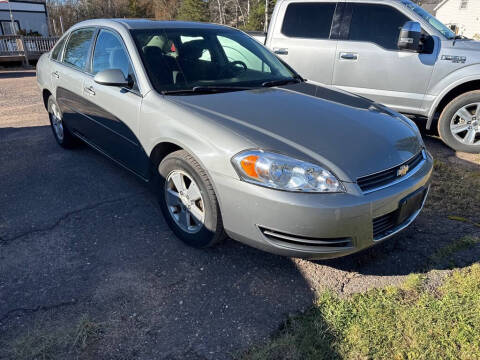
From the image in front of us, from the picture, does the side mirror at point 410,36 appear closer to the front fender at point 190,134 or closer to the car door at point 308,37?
the car door at point 308,37

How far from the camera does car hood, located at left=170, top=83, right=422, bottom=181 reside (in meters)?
2.24

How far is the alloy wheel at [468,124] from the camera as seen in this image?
4.86 metres

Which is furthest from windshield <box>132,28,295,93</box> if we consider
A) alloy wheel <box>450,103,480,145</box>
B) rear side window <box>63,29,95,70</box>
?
alloy wheel <box>450,103,480,145</box>

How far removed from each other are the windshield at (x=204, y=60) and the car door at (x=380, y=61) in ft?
6.22

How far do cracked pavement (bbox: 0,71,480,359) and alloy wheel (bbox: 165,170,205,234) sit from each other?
219 mm

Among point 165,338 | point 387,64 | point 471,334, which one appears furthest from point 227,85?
point 387,64

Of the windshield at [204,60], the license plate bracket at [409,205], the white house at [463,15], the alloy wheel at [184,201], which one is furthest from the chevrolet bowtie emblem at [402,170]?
the white house at [463,15]

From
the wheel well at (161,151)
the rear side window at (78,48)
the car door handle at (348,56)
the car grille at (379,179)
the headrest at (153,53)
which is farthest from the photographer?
the car door handle at (348,56)

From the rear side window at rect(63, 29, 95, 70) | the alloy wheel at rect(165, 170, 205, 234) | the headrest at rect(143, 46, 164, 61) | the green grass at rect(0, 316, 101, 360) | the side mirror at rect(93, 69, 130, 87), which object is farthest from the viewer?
the rear side window at rect(63, 29, 95, 70)

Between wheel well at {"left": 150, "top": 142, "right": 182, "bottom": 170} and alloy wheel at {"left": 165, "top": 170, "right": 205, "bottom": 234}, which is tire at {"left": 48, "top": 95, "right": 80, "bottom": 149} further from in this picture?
alloy wheel at {"left": 165, "top": 170, "right": 205, "bottom": 234}

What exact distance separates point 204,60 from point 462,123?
12.4 feet

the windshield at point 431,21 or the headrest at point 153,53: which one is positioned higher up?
the windshield at point 431,21

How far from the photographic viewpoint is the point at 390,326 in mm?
2115

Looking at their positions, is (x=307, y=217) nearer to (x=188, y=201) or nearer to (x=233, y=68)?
(x=188, y=201)
